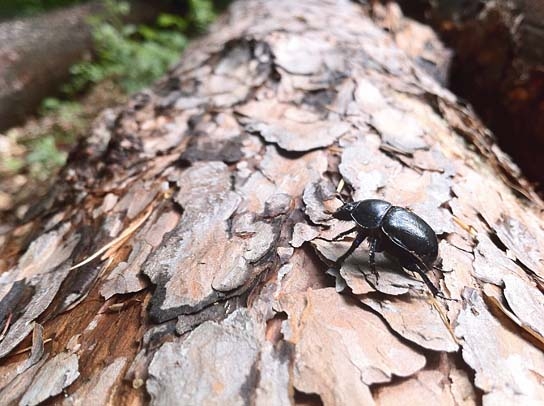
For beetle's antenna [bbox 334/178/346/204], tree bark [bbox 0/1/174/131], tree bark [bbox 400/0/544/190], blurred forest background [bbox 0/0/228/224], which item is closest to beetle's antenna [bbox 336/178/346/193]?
beetle's antenna [bbox 334/178/346/204]

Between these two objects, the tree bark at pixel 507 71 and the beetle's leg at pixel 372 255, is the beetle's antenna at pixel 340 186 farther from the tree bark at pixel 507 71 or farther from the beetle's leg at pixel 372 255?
the tree bark at pixel 507 71

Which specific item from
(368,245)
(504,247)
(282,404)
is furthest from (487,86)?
(282,404)

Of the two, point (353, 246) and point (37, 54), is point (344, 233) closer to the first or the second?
point (353, 246)

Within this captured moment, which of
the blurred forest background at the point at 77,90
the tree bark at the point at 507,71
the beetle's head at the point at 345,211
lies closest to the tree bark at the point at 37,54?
the blurred forest background at the point at 77,90

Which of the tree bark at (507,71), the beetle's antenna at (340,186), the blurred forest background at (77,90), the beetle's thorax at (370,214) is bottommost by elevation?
the blurred forest background at (77,90)

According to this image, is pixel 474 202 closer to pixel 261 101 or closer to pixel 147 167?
pixel 261 101

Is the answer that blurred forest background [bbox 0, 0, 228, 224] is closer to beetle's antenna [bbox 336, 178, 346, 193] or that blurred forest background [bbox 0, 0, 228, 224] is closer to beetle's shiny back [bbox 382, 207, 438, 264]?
beetle's antenna [bbox 336, 178, 346, 193]

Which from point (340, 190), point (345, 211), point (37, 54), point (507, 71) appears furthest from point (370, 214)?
point (37, 54)
